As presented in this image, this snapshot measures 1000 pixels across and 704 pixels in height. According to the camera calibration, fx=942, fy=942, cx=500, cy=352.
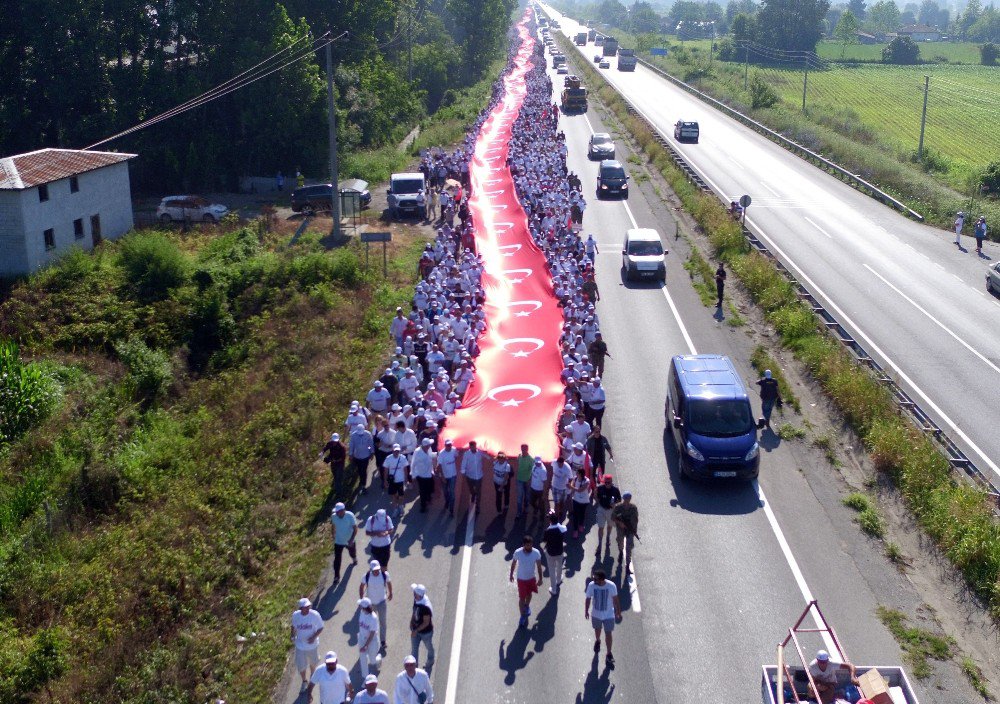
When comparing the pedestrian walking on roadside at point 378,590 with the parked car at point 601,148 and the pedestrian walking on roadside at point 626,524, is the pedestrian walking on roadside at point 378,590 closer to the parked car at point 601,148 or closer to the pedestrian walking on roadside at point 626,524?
the pedestrian walking on roadside at point 626,524

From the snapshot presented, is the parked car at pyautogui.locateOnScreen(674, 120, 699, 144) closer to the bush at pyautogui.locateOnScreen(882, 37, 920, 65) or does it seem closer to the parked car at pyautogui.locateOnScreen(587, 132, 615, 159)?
the parked car at pyautogui.locateOnScreen(587, 132, 615, 159)

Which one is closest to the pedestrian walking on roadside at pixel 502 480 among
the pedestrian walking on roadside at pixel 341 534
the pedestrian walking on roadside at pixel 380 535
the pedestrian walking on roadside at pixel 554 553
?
the pedestrian walking on roadside at pixel 554 553

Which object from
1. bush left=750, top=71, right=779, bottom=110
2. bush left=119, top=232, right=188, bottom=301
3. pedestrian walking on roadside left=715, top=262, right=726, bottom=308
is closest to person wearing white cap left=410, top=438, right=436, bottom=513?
pedestrian walking on roadside left=715, top=262, right=726, bottom=308

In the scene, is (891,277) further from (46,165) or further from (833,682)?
(46,165)

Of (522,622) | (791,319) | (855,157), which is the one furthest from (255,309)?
(855,157)

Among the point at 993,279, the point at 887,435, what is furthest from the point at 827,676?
the point at 993,279

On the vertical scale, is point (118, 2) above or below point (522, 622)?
above

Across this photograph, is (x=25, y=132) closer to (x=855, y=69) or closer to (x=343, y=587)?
(x=343, y=587)
